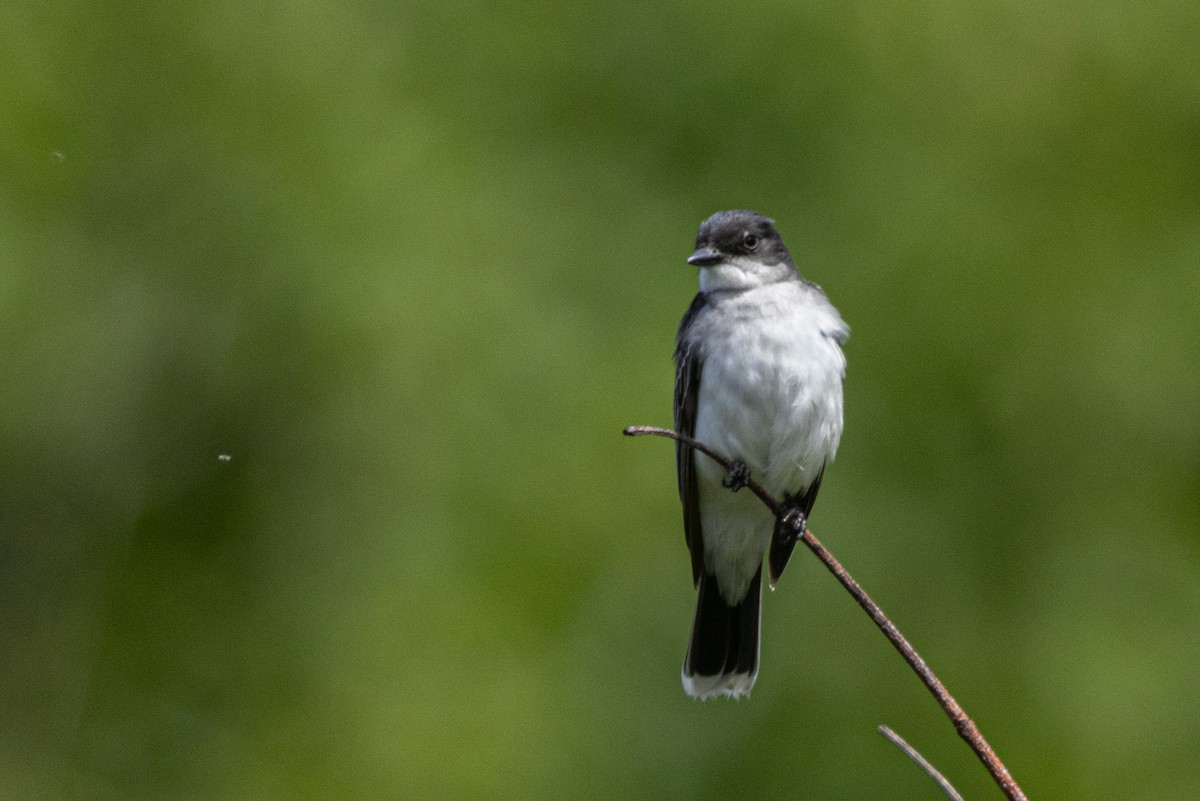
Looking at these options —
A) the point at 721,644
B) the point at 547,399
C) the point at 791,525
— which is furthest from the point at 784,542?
the point at 547,399

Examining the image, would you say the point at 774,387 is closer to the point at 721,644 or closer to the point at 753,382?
the point at 753,382

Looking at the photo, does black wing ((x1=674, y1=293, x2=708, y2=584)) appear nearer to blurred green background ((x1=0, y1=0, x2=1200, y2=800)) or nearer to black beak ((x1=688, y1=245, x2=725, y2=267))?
black beak ((x1=688, y1=245, x2=725, y2=267))

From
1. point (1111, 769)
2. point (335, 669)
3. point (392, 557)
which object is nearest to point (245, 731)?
point (335, 669)

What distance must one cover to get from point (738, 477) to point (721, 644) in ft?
3.87

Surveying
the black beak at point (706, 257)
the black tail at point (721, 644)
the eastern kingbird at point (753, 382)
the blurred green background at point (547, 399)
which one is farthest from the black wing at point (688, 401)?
the blurred green background at point (547, 399)

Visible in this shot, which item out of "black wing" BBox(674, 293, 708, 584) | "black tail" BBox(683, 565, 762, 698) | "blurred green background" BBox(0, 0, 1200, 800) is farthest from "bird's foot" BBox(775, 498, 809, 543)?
"blurred green background" BBox(0, 0, 1200, 800)

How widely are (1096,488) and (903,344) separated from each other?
132cm

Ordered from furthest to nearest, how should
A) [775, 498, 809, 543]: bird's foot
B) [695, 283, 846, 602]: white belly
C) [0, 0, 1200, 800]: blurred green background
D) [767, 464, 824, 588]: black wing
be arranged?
[0, 0, 1200, 800]: blurred green background < [767, 464, 824, 588]: black wing < [695, 283, 846, 602]: white belly < [775, 498, 809, 543]: bird's foot

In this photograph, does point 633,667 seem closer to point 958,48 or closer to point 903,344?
point 903,344

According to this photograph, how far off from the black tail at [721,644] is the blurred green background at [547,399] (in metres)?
2.17

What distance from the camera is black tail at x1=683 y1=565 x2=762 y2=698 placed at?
19.1 feet

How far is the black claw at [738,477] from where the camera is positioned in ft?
15.8

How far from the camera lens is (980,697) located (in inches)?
341

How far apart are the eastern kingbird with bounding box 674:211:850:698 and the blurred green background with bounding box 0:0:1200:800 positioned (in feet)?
8.45
